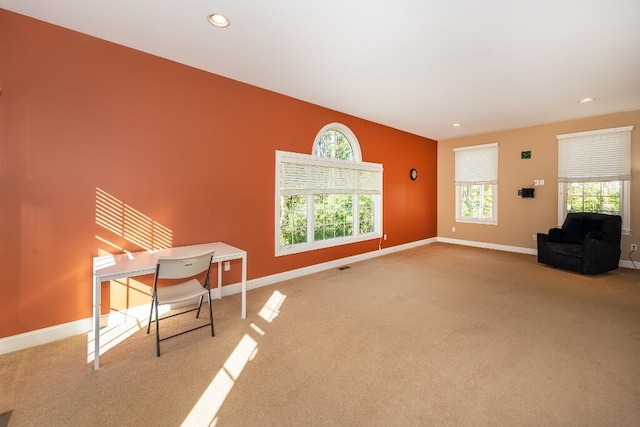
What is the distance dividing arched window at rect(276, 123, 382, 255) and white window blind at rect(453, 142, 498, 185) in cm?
272

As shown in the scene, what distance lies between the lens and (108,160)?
2.69 meters

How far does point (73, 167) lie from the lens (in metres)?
2.52

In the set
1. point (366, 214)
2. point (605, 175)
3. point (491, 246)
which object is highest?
point (605, 175)

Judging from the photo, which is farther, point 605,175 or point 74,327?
point 605,175

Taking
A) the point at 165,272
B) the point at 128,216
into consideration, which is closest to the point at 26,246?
the point at 128,216

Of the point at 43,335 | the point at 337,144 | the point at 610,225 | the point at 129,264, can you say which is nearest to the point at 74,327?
the point at 43,335

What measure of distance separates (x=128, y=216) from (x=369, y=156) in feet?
13.7

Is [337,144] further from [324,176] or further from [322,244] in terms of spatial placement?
[322,244]

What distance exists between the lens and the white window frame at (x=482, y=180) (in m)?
6.39

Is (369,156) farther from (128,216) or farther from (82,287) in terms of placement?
(82,287)

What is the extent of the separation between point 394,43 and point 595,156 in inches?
202

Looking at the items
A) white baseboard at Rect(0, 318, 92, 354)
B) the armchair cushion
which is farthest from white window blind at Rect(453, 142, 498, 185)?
white baseboard at Rect(0, 318, 92, 354)

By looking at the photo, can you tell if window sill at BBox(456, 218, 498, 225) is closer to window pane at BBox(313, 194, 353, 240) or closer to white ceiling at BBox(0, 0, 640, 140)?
white ceiling at BBox(0, 0, 640, 140)

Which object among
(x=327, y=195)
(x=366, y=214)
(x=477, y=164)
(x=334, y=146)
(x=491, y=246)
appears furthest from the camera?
(x=477, y=164)
